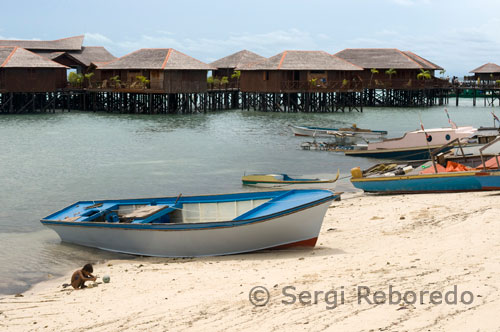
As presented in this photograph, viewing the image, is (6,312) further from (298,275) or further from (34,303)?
(298,275)

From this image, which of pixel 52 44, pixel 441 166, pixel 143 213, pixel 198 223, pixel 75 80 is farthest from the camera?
pixel 52 44

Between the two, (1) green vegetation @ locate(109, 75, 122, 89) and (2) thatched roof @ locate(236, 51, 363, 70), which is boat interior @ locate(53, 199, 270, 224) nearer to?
(1) green vegetation @ locate(109, 75, 122, 89)

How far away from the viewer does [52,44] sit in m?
74.1

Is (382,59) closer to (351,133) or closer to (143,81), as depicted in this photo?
(143,81)

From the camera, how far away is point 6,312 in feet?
35.1

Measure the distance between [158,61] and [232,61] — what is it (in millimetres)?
17033

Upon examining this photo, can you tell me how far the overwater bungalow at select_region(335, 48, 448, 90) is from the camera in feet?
234

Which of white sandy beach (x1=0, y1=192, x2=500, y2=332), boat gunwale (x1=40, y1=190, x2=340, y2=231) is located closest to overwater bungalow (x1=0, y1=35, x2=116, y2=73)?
boat gunwale (x1=40, y1=190, x2=340, y2=231)

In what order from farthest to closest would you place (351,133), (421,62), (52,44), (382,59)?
(421,62)
(52,44)
(382,59)
(351,133)

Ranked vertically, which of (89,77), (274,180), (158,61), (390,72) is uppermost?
(158,61)

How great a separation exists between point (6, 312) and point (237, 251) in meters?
4.53

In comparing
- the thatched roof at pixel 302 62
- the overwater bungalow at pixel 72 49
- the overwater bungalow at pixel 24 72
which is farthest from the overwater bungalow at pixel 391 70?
the overwater bungalow at pixel 24 72

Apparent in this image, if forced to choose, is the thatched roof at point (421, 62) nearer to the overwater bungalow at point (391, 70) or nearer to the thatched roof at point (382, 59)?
the thatched roof at point (382, 59)

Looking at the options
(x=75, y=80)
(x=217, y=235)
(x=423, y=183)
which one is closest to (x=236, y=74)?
(x=75, y=80)
